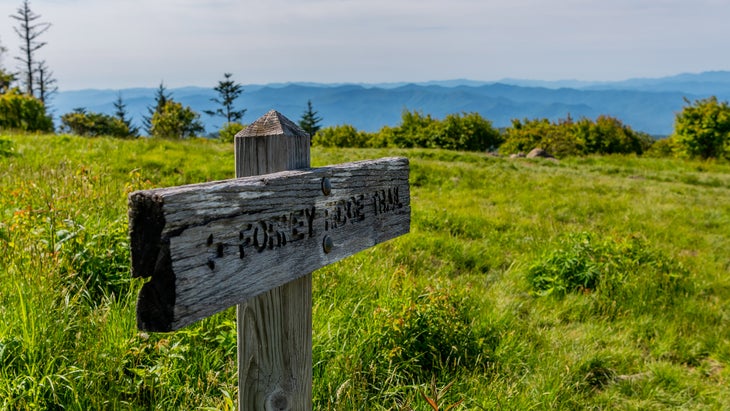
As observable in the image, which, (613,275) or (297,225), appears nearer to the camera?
(297,225)

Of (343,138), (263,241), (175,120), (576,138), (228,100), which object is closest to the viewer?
(263,241)

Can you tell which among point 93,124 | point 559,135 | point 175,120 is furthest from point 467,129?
point 93,124

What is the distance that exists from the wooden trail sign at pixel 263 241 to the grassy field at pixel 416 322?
26.1 inches

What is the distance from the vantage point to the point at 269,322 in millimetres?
1929

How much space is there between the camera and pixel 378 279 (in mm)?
4699

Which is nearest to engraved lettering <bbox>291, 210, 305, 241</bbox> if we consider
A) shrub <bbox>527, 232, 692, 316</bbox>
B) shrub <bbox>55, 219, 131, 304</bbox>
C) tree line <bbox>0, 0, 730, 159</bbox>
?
shrub <bbox>55, 219, 131, 304</bbox>

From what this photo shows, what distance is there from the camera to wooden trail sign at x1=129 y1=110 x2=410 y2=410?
136 cm

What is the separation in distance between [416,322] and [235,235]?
260cm

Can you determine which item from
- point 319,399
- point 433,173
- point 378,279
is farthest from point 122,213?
point 433,173

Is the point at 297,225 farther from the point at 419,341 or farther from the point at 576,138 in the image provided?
the point at 576,138

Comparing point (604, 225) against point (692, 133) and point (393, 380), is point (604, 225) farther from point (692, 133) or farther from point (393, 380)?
point (692, 133)

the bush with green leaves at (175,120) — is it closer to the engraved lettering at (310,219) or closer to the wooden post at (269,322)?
the wooden post at (269,322)

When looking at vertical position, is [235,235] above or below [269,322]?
above

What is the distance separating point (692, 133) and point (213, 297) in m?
50.6
